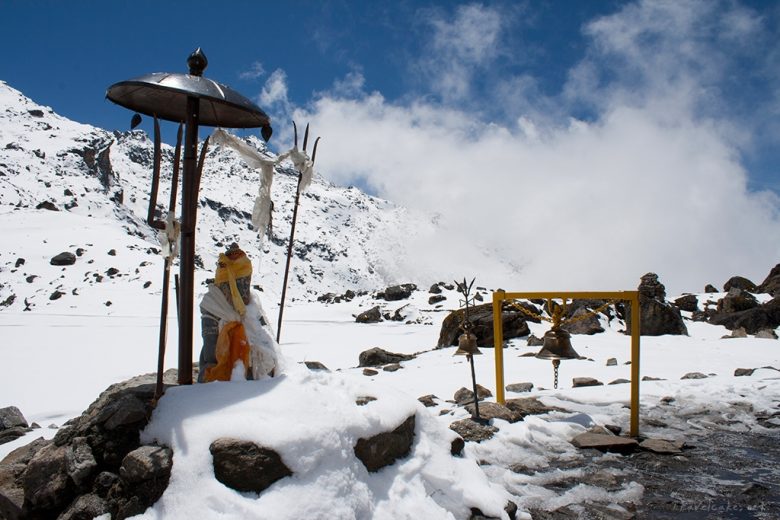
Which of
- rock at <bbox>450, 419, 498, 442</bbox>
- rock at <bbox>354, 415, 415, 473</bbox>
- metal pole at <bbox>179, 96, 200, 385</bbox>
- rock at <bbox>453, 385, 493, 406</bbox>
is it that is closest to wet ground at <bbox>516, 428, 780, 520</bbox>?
rock at <bbox>450, 419, 498, 442</bbox>

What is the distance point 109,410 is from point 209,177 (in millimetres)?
180099

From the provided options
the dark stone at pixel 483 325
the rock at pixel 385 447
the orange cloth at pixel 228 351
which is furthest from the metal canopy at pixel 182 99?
the dark stone at pixel 483 325

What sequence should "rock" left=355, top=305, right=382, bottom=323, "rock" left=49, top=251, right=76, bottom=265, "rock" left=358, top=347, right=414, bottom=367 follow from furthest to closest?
1. "rock" left=49, top=251, right=76, bottom=265
2. "rock" left=355, top=305, right=382, bottom=323
3. "rock" left=358, top=347, right=414, bottom=367

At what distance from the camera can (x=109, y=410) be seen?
175 inches

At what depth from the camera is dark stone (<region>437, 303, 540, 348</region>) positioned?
1733 centimetres

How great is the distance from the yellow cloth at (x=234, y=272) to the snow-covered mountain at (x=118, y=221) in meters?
0.53

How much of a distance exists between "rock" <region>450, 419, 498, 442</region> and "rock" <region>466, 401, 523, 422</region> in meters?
0.36

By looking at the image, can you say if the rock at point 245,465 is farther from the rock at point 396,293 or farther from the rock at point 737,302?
the rock at point 396,293

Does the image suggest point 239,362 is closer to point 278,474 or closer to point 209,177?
point 278,474

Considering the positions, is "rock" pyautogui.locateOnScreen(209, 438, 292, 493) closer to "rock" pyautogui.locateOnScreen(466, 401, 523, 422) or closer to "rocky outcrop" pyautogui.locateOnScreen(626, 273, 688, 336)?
"rock" pyautogui.locateOnScreen(466, 401, 523, 422)

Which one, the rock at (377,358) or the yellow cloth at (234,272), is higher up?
the yellow cloth at (234,272)

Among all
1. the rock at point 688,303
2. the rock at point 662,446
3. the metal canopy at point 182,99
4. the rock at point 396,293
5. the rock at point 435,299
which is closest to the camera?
the metal canopy at point 182,99

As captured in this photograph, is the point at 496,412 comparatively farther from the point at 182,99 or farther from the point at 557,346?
the point at 182,99

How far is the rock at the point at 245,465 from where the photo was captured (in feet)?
12.4
